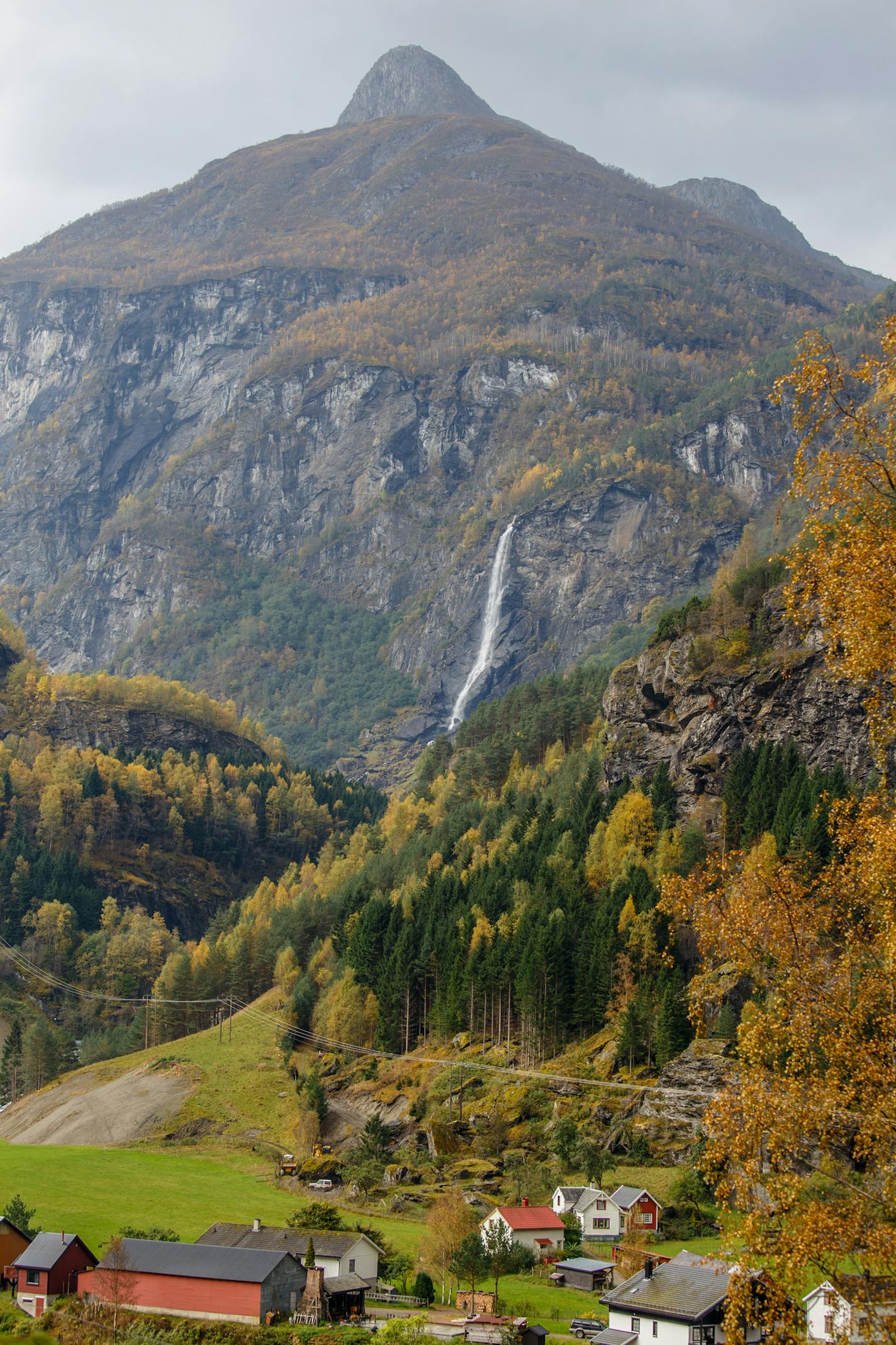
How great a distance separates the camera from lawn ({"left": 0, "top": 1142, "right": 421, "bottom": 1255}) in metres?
75.5

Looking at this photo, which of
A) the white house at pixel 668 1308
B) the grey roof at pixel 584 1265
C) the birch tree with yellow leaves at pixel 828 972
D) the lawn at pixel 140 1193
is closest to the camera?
the birch tree with yellow leaves at pixel 828 972

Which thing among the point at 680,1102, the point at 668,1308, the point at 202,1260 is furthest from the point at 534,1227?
the point at 668,1308

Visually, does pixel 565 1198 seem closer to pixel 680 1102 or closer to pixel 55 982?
pixel 680 1102

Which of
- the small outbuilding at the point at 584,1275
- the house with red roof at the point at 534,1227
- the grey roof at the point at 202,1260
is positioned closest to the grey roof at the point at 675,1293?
the small outbuilding at the point at 584,1275

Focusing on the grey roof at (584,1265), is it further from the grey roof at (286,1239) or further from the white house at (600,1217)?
the grey roof at (286,1239)

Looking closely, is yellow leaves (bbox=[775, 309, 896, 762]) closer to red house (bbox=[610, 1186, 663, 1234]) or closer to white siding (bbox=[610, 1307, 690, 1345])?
white siding (bbox=[610, 1307, 690, 1345])

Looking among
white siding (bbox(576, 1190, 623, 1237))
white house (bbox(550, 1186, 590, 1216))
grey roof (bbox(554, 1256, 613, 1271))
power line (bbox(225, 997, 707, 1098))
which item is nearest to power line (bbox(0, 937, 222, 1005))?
power line (bbox(225, 997, 707, 1098))

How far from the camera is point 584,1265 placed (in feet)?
213

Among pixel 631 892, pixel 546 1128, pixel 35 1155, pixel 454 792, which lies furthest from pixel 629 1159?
pixel 454 792

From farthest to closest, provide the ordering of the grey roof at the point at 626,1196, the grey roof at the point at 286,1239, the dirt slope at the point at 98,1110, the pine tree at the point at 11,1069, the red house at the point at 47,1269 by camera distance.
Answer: the pine tree at the point at 11,1069
the dirt slope at the point at 98,1110
the grey roof at the point at 626,1196
the grey roof at the point at 286,1239
the red house at the point at 47,1269

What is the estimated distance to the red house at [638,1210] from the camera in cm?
7044

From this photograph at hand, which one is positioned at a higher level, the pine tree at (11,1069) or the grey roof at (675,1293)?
the grey roof at (675,1293)

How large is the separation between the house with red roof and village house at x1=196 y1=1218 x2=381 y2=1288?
690 centimetres

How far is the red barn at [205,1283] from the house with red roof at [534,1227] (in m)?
12.5
